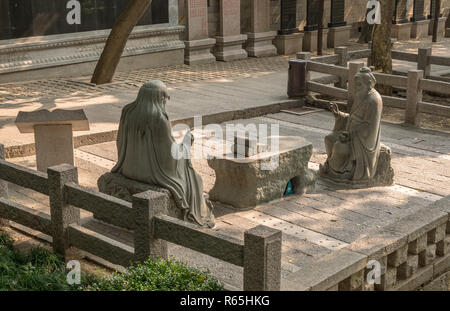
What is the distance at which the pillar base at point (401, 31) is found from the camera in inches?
1118

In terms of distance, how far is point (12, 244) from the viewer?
786cm

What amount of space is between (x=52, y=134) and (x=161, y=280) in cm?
506

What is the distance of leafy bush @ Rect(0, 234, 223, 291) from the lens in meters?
6.06

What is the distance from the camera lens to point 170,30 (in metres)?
21.4

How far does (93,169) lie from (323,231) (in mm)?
4174

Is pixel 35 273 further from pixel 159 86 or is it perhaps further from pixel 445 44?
pixel 445 44

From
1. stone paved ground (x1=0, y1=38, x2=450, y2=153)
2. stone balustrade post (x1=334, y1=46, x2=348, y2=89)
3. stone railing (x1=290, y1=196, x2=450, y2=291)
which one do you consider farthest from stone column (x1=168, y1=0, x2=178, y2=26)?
stone railing (x1=290, y1=196, x2=450, y2=291)

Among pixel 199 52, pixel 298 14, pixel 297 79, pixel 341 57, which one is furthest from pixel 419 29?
pixel 297 79

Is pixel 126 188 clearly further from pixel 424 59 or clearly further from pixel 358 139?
pixel 424 59

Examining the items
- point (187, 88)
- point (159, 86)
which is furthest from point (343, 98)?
point (159, 86)

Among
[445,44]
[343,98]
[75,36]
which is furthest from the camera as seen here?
[445,44]

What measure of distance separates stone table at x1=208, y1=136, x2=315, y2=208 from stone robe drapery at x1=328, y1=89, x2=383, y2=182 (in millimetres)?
907

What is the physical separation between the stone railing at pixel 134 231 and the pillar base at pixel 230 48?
48.6ft

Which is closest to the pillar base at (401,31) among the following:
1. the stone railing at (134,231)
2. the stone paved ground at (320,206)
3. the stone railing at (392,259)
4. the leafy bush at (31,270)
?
the stone paved ground at (320,206)
